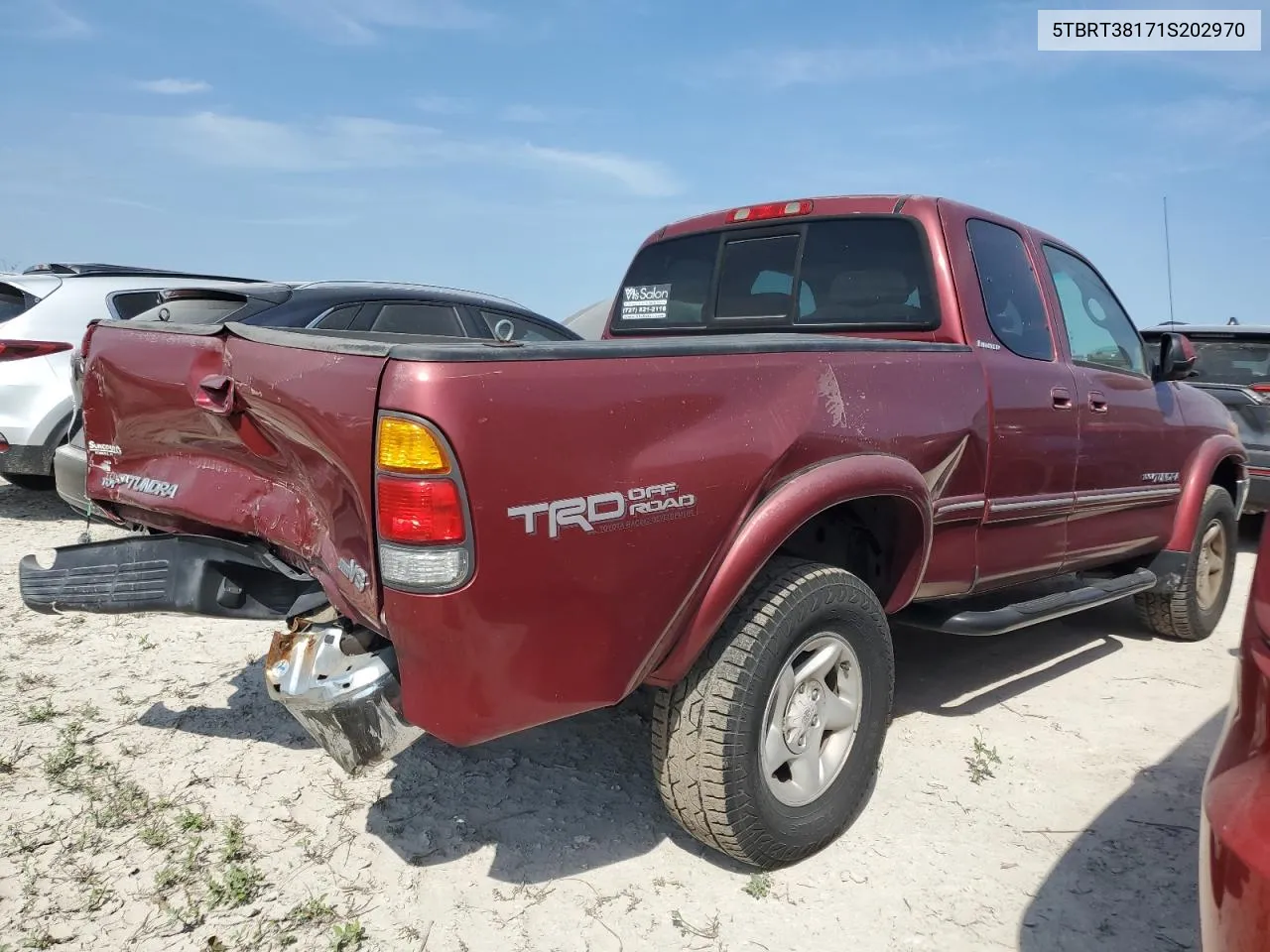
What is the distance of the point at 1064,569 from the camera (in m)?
4.00

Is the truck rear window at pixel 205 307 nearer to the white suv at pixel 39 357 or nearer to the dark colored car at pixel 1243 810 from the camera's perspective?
the white suv at pixel 39 357

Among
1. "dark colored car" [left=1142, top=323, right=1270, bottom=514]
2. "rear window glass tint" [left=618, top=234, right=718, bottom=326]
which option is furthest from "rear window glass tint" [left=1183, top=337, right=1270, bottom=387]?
"rear window glass tint" [left=618, top=234, right=718, bottom=326]

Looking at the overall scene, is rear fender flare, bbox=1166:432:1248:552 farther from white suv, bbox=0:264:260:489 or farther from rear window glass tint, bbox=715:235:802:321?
white suv, bbox=0:264:260:489

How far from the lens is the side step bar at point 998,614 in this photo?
3.25 metres

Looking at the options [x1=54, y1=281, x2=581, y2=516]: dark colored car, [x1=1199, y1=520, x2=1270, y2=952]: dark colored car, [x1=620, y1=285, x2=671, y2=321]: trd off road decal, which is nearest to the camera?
[x1=1199, y1=520, x2=1270, y2=952]: dark colored car

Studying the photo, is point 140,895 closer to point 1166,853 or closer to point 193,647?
point 193,647

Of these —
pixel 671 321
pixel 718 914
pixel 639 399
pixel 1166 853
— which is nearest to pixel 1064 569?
pixel 1166 853

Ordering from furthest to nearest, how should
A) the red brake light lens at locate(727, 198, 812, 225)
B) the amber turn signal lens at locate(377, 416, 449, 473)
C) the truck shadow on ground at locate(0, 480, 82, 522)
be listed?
the truck shadow on ground at locate(0, 480, 82, 522), the red brake light lens at locate(727, 198, 812, 225), the amber turn signal lens at locate(377, 416, 449, 473)

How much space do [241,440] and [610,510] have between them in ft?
3.57

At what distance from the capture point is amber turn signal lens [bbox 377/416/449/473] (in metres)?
1.92

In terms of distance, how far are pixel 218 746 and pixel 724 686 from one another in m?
1.96

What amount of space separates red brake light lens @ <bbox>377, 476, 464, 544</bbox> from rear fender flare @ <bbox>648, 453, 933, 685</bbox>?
0.72 meters

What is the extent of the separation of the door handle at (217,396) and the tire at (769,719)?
1.37 m

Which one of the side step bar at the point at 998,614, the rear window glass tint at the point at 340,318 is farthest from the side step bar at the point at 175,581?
the rear window glass tint at the point at 340,318
